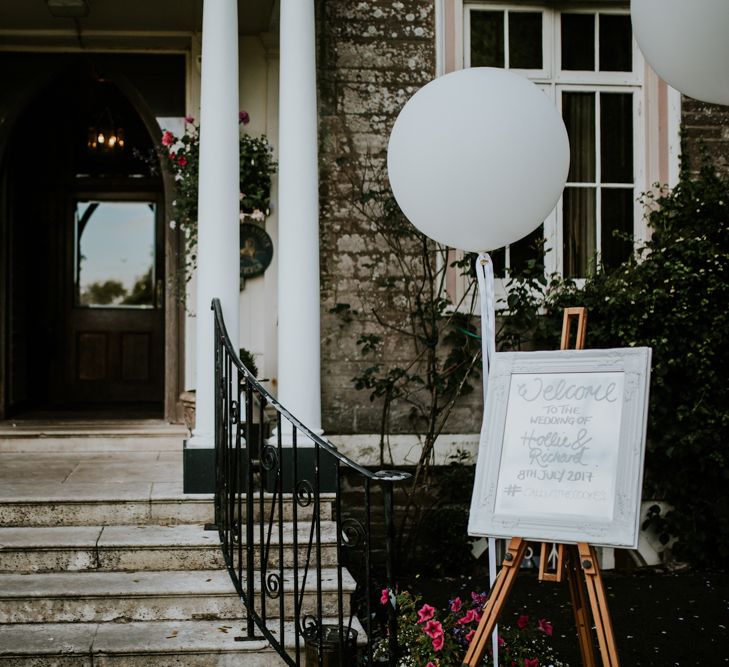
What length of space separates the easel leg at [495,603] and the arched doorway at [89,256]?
17.2 ft

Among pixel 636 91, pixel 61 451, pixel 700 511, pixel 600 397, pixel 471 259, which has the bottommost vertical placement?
pixel 700 511

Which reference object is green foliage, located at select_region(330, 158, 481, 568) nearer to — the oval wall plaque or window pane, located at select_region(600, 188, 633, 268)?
the oval wall plaque

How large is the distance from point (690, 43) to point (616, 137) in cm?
397

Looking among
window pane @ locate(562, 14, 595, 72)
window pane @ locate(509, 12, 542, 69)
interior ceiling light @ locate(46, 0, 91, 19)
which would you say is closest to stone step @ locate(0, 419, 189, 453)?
interior ceiling light @ locate(46, 0, 91, 19)

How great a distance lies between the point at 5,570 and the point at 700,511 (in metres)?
4.27

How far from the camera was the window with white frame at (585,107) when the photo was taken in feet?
20.2

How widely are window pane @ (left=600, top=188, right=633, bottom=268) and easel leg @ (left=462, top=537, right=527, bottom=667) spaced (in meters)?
3.65

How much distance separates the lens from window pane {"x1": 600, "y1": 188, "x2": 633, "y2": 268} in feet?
20.3

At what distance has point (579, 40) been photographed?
623cm

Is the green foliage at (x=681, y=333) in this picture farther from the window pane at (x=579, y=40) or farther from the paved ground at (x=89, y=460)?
the paved ground at (x=89, y=460)

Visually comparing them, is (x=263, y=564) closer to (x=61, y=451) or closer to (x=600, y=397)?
(x=600, y=397)

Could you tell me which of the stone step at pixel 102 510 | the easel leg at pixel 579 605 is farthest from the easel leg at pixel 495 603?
the stone step at pixel 102 510

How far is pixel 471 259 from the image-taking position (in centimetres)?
574

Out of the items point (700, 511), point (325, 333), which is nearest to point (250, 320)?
point (325, 333)
